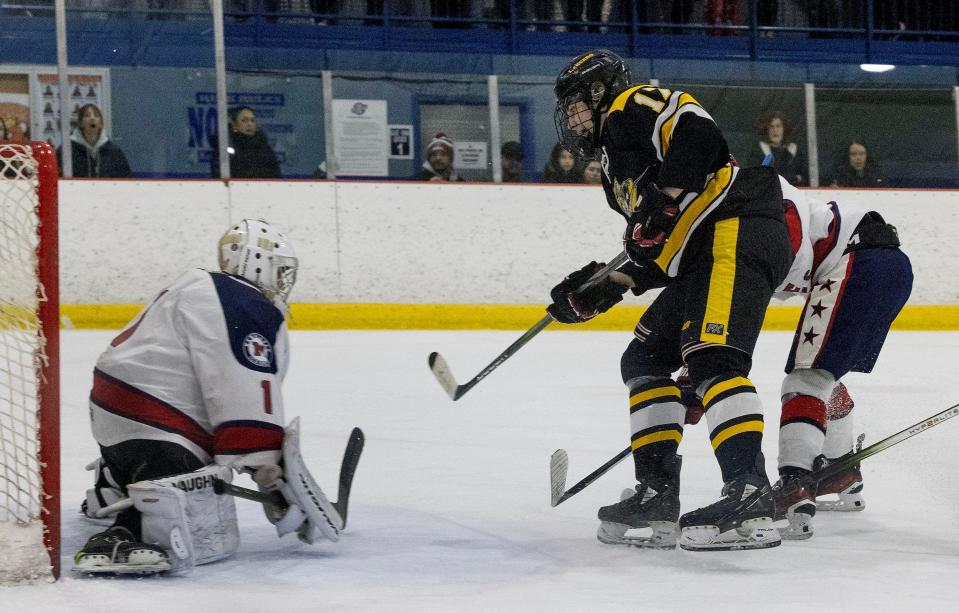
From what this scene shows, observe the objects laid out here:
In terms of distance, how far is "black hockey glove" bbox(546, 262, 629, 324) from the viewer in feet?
9.25

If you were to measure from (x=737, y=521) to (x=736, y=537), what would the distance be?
90 mm

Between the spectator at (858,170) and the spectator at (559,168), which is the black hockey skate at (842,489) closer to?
the spectator at (559,168)

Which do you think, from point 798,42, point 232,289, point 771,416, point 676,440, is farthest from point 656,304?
point 798,42

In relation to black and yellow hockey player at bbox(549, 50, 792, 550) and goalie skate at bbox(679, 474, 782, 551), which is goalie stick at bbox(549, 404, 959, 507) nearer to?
goalie skate at bbox(679, 474, 782, 551)

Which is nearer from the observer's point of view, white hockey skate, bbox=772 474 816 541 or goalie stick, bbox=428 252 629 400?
white hockey skate, bbox=772 474 816 541

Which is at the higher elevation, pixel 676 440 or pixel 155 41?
pixel 155 41

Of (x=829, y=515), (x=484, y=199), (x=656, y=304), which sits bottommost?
(x=829, y=515)

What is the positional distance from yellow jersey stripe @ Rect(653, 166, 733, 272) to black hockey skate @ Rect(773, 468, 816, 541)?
54cm

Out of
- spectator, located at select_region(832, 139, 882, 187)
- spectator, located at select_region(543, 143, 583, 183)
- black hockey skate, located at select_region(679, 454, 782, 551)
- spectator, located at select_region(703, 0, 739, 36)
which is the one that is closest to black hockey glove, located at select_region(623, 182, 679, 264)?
black hockey skate, located at select_region(679, 454, 782, 551)

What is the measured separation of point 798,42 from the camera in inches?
353

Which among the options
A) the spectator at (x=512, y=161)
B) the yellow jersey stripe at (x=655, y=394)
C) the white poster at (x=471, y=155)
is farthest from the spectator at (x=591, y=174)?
the yellow jersey stripe at (x=655, y=394)

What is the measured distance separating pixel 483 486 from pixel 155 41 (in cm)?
407

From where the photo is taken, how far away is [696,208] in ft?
8.29

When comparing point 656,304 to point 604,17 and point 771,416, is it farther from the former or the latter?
point 604,17
